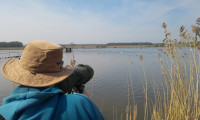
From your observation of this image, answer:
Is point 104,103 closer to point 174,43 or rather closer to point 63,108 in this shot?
point 174,43

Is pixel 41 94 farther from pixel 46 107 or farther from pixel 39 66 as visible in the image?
pixel 39 66

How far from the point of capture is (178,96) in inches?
76.8

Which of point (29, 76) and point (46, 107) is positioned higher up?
point (29, 76)

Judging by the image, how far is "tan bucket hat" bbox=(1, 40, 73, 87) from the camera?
876 mm

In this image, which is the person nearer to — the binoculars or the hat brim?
the hat brim

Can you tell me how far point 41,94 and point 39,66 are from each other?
0.80 feet

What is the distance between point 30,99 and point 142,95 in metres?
6.07

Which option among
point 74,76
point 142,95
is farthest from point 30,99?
point 142,95

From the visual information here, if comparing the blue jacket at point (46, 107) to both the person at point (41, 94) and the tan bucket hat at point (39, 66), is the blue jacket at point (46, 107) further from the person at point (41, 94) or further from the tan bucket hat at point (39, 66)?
the tan bucket hat at point (39, 66)

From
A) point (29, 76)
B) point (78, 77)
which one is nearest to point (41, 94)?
point (29, 76)

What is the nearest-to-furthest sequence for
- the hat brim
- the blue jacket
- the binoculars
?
the blue jacket < the hat brim < the binoculars

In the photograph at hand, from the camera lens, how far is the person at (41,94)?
712 mm

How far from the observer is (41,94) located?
0.72 meters

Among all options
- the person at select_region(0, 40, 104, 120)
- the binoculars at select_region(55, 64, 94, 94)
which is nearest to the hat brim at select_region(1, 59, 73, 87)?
the person at select_region(0, 40, 104, 120)
